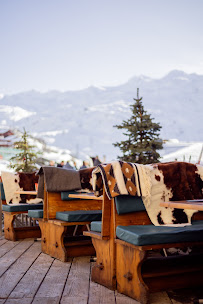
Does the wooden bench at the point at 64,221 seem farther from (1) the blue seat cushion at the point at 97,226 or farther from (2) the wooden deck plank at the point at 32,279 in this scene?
(1) the blue seat cushion at the point at 97,226

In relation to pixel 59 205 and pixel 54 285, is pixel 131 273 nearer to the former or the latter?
pixel 54 285

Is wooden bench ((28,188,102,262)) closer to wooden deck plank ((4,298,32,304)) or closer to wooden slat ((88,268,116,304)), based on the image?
wooden slat ((88,268,116,304))

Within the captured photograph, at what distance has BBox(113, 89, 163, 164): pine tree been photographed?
10.2m

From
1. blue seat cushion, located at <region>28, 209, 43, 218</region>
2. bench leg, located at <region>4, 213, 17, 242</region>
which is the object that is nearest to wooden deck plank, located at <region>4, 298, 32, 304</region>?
blue seat cushion, located at <region>28, 209, 43, 218</region>

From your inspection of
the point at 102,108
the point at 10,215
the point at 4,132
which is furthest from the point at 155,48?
the point at 10,215

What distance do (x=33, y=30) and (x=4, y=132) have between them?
56627 mm

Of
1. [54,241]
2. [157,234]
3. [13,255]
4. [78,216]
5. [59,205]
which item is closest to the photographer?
[157,234]

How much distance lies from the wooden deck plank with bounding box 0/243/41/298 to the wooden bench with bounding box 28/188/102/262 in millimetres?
217

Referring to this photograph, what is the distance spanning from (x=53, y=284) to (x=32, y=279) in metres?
0.27

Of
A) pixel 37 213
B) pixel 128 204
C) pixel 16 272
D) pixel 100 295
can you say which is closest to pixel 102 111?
pixel 37 213

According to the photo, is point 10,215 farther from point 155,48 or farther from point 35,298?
point 155,48

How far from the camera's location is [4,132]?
94.7 feet

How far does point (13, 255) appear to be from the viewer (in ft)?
17.2

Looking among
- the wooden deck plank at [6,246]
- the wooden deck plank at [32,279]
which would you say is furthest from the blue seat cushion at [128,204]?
the wooden deck plank at [6,246]
